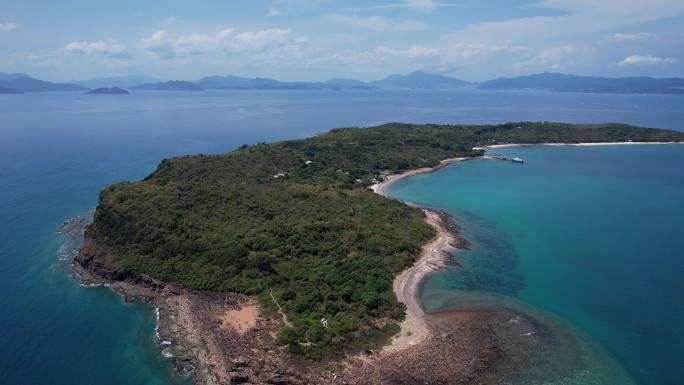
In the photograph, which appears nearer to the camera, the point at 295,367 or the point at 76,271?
the point at 295,367

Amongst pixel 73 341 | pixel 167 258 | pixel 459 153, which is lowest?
pixel 73 341

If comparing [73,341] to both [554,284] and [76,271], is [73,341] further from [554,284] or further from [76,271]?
[554,284]

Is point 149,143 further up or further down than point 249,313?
further up

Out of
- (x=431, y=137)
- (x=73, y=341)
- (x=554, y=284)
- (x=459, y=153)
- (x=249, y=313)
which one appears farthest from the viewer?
(x=431, y=137)

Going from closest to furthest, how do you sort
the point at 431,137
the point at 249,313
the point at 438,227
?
1. the point at 249,313
2. the point at 438,227
3. the point at 431,137

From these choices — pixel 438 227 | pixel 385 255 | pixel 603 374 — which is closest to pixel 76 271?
pixel 385 255

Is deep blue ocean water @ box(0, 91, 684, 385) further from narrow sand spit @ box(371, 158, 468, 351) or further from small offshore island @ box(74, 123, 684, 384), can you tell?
narrow sand spit @ box(371, 158, 468, 351)

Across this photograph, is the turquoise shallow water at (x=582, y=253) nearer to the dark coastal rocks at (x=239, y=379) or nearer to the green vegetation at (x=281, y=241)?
the green vegetation at (x=281, y=241)
